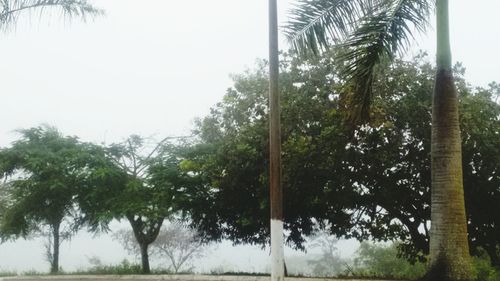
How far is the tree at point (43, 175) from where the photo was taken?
→ 18.1 m

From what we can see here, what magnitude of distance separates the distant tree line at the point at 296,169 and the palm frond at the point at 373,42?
126cm

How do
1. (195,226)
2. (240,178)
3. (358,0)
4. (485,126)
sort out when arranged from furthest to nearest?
(195,226)
(240,178)
(485,126)
(358,0)

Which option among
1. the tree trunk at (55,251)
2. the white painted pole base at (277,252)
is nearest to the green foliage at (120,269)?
the tree trunk at (55,251)

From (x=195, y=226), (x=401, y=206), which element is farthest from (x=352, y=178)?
(x=195, y=226)

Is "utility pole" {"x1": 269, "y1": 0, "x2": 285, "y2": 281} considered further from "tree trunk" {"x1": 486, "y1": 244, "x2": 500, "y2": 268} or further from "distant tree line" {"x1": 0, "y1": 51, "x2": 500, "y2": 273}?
"tree trunk" {"x1": 486, "y1": 244, "x2": 500, "y2": 268}

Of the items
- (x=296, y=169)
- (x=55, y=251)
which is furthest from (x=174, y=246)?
(x=296, y=169)

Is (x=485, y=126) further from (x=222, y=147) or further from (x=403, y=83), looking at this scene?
(x=222, y=147)

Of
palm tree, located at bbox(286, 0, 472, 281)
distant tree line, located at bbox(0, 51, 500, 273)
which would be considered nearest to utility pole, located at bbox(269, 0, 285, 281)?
palm tree, located at bbox(286, 0, 472, 281)

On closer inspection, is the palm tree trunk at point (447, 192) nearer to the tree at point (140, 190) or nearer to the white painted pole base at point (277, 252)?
the white painted pole base at point (277, 252)

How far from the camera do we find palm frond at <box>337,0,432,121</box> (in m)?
9.40

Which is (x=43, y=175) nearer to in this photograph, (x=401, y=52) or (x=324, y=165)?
(x=324, y=165)

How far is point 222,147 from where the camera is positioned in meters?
15.4

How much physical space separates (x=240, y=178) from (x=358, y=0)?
275 inches

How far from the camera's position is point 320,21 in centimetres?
1005
